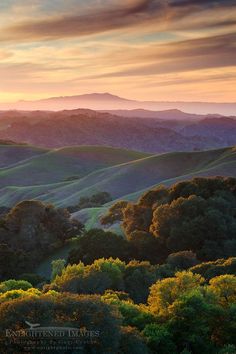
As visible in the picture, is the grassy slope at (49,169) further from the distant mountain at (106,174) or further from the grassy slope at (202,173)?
the grassy slope at (202,173)

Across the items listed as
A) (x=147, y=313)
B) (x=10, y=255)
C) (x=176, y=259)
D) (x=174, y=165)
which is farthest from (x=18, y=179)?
(x=147, y=313)

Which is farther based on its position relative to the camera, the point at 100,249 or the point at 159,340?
the point at 100,249

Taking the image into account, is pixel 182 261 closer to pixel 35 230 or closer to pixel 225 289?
pixel 225 289

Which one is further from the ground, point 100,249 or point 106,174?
point 100,249

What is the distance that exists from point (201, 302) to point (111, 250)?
25.3 metres

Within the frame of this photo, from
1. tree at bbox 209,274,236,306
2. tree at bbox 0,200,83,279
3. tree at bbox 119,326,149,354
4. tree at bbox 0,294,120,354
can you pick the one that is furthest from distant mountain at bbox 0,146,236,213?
tree at bbox 0,294,120,354

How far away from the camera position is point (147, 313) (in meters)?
23.5

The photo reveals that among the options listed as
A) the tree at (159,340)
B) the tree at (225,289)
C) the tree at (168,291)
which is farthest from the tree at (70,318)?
the tree at (225,289)

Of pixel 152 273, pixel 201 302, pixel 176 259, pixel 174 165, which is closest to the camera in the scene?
pixel 201 302

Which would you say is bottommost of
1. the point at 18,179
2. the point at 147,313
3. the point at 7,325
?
the point at 18,179

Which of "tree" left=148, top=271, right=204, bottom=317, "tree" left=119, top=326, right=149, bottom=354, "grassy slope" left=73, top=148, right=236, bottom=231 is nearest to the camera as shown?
"tree" left=119, top=326, right=149, bottom=354

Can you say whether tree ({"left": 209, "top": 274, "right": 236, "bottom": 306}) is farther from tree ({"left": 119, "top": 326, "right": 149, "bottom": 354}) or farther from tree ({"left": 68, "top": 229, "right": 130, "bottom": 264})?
tree ({"left": 68, "top": 229, "right": 130, "bottom": 264})

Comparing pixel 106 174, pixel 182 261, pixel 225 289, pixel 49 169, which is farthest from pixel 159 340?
pixel 49 169

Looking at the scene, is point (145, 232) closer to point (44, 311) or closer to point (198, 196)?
point (198, 196)
